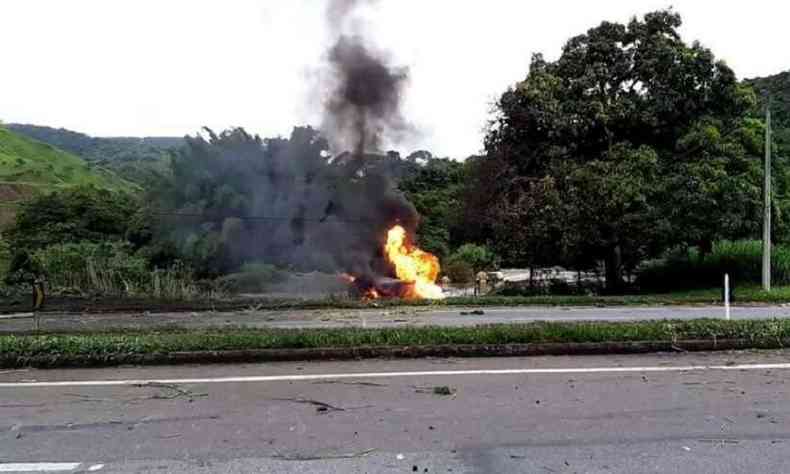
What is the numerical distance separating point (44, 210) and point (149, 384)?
127 feet

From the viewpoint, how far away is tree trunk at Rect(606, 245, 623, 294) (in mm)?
23453

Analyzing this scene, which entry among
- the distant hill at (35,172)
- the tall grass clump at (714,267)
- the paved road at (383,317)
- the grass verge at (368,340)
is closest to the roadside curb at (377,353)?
Result: the grass verge at (368,340)

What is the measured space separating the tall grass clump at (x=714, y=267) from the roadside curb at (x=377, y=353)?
1645 cm

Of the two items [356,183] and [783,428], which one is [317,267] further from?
[783,428]

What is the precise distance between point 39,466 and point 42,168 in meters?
63.5

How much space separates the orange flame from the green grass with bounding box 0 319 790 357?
47.5 ft

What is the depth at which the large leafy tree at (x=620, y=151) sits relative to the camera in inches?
814

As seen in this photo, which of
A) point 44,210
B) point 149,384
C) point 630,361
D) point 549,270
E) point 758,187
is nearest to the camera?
point 149,384

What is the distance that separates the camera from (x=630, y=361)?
790 cm

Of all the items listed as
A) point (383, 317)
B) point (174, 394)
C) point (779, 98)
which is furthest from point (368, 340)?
point (779, 98)

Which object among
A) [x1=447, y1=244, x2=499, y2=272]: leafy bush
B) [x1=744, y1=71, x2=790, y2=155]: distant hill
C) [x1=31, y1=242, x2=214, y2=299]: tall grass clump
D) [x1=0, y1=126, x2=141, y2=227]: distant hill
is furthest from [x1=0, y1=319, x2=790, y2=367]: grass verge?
[x1=0, y1=126, x2=141, y2=227]: distant hill

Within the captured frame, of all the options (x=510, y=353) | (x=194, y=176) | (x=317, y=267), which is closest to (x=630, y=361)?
(x=510, y=353)

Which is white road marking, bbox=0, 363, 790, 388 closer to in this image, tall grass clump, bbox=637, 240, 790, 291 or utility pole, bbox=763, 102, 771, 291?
utility pole, bbox=763, 102, 771, 291

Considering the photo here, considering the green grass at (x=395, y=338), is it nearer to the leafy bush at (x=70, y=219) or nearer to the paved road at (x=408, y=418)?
the paved road at (x=408, y=418)
